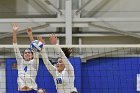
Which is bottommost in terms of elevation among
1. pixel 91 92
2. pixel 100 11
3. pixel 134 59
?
pixel 91 92

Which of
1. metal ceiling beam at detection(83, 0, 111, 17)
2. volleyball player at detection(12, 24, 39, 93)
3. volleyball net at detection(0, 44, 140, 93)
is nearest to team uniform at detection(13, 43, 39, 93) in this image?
volleyball player at detection(12, 24, 39, 93)

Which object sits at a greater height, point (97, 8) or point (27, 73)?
point (97, 8)

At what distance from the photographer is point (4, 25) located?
292 inches

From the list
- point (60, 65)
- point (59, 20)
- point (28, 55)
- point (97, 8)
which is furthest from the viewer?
point (97, 8)

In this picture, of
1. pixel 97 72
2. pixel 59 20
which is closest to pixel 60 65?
pixel 97 72

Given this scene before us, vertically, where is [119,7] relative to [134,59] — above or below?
above

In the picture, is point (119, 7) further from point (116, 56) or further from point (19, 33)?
point (19, 33)

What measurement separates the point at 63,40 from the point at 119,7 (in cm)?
125

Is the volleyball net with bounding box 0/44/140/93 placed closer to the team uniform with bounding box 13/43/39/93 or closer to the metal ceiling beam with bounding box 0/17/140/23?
the metal ceiling beam with bounding box 0/17/140/23

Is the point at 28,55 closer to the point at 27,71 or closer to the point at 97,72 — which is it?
the point at 27,71

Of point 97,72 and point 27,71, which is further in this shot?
point 97,72

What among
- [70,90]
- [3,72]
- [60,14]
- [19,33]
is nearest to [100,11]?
[60,14]

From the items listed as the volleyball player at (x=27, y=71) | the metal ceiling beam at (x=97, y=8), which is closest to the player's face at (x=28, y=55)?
the volleyball player at (x=27, y=71)

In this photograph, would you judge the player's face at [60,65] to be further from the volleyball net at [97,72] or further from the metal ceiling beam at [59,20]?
the metal ceiling beam at [59,20]
